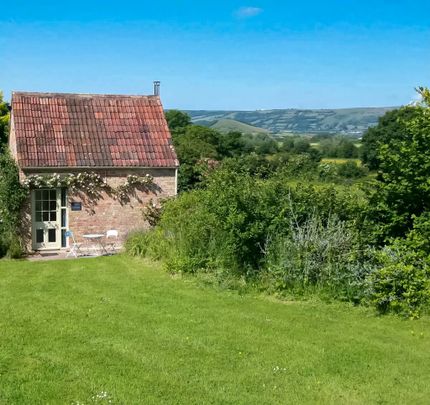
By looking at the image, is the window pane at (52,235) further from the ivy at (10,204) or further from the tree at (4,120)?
the tree at (4,120)

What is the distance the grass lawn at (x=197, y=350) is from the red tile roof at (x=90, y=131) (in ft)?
21.5

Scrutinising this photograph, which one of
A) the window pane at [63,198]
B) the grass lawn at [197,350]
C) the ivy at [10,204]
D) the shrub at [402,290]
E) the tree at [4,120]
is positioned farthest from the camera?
the tree at [4,120]

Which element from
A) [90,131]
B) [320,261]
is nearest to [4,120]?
[90,131]

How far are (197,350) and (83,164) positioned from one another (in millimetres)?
11007

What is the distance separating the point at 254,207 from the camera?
13430mm

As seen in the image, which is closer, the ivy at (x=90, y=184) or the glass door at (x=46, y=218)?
the ivy at (x=90, y=184)

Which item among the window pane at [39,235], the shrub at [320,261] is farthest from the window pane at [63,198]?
the shrub at [320,261]

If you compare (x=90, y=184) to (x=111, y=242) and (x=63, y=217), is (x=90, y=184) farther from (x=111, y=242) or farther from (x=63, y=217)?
(x=111, y=242)

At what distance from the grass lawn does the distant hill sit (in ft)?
412

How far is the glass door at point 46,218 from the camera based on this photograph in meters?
18.1

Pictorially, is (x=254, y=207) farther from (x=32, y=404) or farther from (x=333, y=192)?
(x=32, y=404)

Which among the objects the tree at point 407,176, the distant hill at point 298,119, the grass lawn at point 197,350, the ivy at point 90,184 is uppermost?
the distant hill at point 298,119

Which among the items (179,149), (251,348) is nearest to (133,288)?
(251,348)

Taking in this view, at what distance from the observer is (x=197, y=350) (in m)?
8.62
